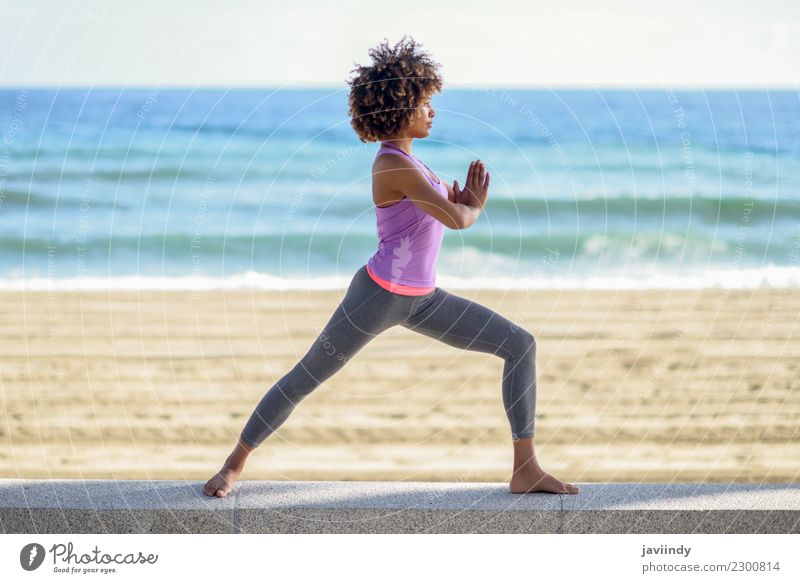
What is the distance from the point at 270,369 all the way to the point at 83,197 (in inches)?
463

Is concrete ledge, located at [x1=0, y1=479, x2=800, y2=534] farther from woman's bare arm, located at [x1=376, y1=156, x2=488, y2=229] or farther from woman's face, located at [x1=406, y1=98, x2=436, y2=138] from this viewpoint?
woman's face, located at [x1=406, y1=98, x2=436, y2=138]

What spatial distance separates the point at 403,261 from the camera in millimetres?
3805

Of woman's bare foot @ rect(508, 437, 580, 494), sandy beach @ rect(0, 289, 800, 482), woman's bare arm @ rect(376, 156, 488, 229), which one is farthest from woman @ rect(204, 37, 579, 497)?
sandy beach @ rect(0, 289, 800, 482)

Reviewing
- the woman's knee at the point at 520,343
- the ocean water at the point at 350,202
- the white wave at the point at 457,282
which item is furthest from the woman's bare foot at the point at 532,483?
the white wave at the point at 457,282

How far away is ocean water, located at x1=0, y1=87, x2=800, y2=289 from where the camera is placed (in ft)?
47.1

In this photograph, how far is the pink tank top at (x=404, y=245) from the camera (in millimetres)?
3802

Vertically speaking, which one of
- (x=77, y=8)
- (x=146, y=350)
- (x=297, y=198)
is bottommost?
(x=146, y=350)

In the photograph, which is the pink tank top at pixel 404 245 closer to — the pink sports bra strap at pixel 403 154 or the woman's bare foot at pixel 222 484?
the pink sports bra strap at pixel 403 154

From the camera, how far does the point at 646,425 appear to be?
6930 mm

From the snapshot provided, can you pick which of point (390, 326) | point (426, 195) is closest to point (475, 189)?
point (426, 195)

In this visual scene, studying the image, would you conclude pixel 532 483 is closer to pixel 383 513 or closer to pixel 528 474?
pixel 528 474

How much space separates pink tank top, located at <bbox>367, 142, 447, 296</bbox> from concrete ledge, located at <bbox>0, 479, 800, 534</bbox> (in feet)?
2.84

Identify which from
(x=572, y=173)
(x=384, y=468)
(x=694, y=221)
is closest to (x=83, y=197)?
(x=572, y=173)
